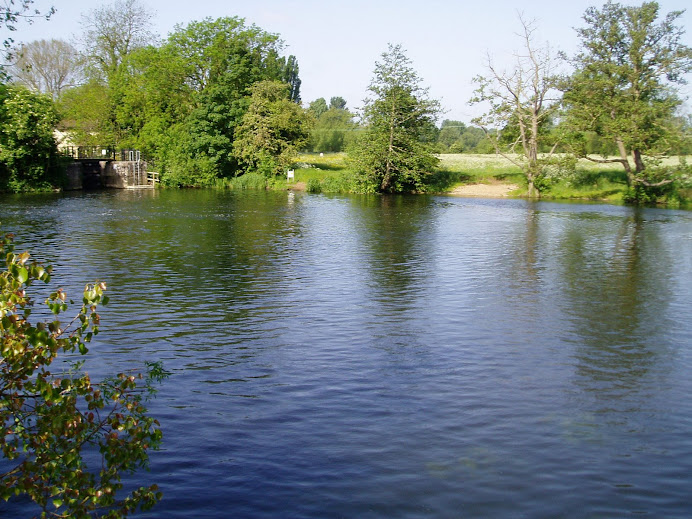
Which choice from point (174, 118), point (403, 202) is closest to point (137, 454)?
point (403, 202)

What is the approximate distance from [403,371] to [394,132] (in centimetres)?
5023

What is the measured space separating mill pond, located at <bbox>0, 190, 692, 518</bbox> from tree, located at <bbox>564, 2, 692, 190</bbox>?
25.1 metres

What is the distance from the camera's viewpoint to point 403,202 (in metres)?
51.4

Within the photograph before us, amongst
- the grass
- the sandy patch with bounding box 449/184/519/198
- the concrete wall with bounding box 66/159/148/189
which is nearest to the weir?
the concrete wall with bounding box 66/159/148/189

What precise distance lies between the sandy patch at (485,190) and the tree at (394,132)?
12.5ft

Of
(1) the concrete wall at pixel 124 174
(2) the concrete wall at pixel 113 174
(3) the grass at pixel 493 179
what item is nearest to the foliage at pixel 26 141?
(2) the concrete wall at pixel 113 174

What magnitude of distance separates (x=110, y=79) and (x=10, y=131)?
28154mm

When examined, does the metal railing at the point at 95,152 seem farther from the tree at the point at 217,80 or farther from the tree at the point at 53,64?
the tree at the point at 53,64

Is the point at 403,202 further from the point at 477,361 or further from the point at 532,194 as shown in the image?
the point at 477,361

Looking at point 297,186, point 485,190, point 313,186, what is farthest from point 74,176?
point 485,190

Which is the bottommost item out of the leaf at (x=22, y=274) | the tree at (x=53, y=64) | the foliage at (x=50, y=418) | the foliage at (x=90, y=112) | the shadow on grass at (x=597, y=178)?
the foliage at (x=50, y=418)

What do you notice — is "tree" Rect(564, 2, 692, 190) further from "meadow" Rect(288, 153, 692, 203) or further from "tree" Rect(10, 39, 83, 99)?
"tree" Rect(10, 39, 83, 99)

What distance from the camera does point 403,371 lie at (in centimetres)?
1224

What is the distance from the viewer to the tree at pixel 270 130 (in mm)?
65875
